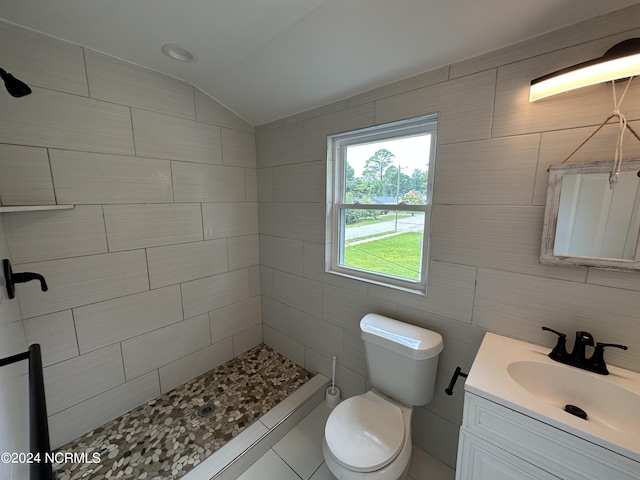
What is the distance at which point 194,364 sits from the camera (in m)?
2.03

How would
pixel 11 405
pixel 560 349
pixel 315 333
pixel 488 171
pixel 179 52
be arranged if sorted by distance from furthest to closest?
pixel 315 333, pixel 179 52, pixel 488 171, pixel 560 349, pixel 11 405

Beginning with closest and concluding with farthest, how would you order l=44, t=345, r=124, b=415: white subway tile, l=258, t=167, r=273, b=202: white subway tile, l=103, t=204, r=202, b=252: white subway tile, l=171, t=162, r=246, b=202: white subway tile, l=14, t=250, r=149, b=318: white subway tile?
l=14, t=250, r=149, b=318: white subway tile, l=44, t=345, r=124, b=415: white subway tile, l=103, t=204, r=202, b=252: white subway tile, l=171, t=162, r=246, b=202: white subway tile, l=258, t=167, r=273, b=202: white subway tile

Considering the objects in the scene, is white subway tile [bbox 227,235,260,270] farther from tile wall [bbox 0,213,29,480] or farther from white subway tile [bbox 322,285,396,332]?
tile wall [bbox 0,213,29,480]

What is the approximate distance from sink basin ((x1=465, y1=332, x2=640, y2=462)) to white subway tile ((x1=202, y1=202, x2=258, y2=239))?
1.84 m

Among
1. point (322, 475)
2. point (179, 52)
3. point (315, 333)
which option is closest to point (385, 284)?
point (315, 333)

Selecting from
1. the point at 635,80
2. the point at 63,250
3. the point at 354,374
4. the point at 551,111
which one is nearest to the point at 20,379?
the point at 63,250

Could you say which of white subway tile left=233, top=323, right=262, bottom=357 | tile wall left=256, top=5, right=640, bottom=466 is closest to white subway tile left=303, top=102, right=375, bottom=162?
tile wall left=256, top=5, right=640, bottom=466

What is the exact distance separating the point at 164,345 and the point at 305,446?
1.17 m

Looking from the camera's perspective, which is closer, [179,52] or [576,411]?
[576,411]

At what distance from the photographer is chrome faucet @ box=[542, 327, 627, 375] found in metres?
0.99

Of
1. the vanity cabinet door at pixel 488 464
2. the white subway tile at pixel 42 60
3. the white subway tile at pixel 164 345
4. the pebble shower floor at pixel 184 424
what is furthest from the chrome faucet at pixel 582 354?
the white subway tile at pixel 42 60

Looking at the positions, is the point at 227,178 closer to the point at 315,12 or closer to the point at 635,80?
the point at 315,12

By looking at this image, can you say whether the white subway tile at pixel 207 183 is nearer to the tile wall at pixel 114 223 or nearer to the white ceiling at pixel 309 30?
the tile wall at pixel 114 223

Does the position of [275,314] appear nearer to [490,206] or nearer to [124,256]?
[124,256]
